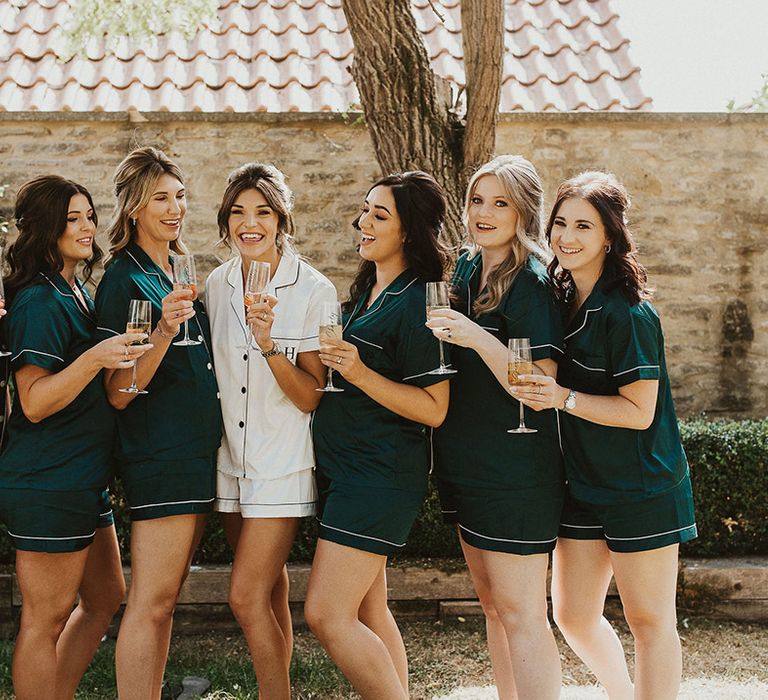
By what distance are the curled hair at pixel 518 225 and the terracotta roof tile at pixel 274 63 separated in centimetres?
409

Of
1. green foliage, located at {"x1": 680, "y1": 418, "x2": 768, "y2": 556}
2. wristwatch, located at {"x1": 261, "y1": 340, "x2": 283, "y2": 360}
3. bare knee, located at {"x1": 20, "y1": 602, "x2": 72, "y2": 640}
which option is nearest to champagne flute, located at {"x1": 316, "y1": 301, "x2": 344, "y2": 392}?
wristwatch, located at {"x1": 261, "y1": 340, "x2": 283, "y2": 360}

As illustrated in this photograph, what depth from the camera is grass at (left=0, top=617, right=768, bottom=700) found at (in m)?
4.64

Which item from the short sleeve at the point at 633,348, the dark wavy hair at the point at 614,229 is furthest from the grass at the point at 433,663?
the dark wavy hair at the point at 614,229

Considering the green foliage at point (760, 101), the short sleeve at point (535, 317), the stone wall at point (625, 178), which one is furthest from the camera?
the green foliage at point (760, 101)

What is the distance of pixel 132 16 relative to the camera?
21.6 ft

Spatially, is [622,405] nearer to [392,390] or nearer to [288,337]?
[392,390]

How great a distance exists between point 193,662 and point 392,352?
2401 millimetres

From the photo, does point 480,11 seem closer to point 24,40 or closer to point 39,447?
point 39,447

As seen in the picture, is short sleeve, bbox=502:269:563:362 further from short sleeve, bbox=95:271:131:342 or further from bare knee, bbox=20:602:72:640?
bare knee, bbox=20:602:72:640

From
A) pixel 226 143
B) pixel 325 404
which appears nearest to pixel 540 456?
pixel 325 404

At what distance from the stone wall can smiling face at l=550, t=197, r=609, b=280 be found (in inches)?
159

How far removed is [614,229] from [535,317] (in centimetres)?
45

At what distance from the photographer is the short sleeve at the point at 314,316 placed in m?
3.75

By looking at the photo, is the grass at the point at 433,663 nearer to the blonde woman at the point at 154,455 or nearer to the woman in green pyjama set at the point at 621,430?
the blonde woman at the point at 154,455
